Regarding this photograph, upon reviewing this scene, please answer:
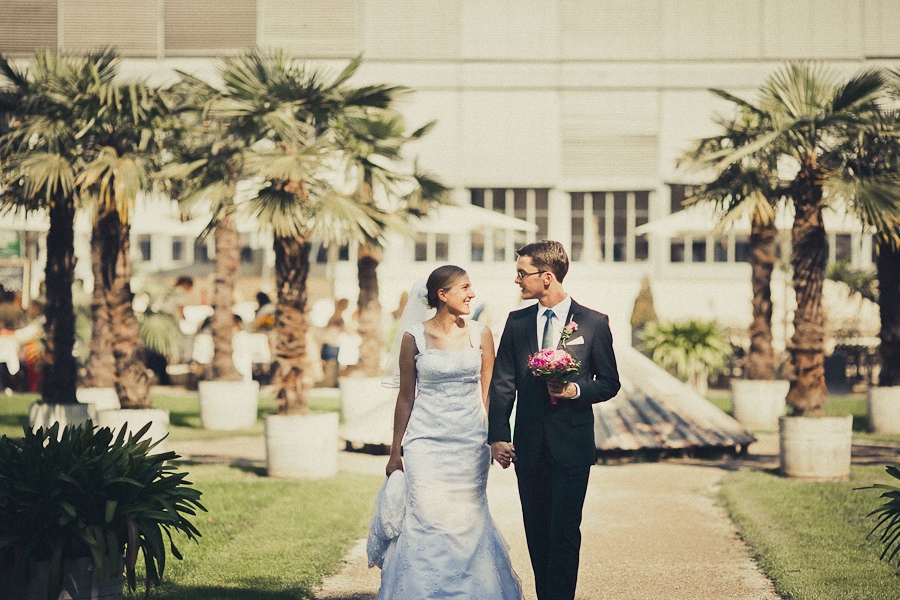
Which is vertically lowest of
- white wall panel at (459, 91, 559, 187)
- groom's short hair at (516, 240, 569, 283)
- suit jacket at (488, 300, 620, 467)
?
suit jacket at (488, 300, 620, 467)

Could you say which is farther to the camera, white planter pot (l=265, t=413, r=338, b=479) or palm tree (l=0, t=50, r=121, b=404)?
palm tree (l=0, t=50, r=121, b=404)

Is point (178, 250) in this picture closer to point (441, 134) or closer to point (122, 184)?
point (441, 134)

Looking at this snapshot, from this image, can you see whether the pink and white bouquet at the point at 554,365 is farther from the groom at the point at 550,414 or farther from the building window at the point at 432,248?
the building window at the point at 432,248

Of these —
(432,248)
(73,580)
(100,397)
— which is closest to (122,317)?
(100,397)

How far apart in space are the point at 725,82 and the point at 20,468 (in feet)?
91.1

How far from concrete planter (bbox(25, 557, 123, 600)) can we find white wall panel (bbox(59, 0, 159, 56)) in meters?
28.6

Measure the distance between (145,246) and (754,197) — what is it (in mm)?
22006

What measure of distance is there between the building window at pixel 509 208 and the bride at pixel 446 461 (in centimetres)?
2482

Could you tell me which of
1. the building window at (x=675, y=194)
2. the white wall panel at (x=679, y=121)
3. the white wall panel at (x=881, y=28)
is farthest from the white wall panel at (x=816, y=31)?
the building window at (x=675, y=194)

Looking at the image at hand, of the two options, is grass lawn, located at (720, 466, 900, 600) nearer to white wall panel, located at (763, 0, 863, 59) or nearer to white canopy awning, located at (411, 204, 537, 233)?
white canopy awning, located at (411, 204, 537, 233)

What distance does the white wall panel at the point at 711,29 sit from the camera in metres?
31.2

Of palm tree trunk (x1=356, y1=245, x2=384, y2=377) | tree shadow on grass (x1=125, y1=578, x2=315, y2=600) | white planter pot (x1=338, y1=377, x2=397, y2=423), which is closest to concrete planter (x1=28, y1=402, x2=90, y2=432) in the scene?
→ white planter pot (x1=338, y1=377, x2=397, y2=423)

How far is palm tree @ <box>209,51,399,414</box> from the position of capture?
12492 millimetres

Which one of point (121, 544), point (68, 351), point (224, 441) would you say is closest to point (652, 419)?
Answer: point (224, 441)
